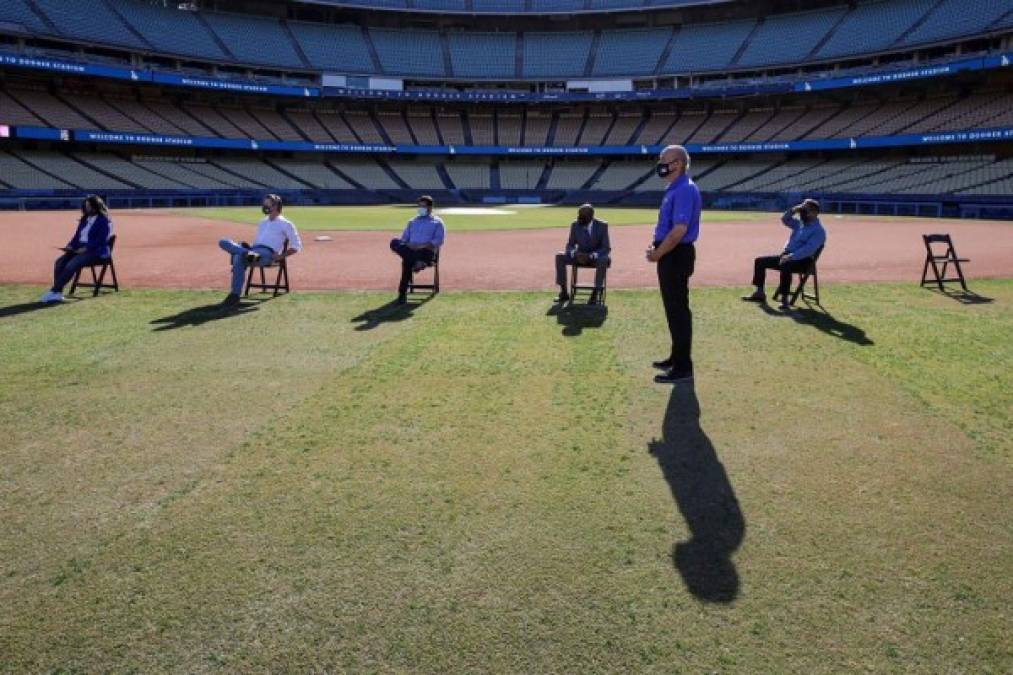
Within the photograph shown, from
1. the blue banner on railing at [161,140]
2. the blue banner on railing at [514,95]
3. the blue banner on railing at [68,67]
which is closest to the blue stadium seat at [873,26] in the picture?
the blue banner on railing at [514,95]

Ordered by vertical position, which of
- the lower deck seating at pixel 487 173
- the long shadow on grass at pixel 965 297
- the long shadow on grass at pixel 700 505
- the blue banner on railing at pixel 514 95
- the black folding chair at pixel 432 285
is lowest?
the long shadow on grass at pixel 700 505

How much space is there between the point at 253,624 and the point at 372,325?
6496 mm

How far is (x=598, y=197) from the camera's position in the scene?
203 ft

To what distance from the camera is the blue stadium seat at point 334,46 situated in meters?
67.1

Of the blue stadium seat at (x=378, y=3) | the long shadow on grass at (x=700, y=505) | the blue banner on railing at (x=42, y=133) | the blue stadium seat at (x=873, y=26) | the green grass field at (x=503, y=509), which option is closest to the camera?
the green grass field at (x=503, y=509)

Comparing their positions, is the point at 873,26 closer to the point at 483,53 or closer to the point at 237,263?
the point at 483,53

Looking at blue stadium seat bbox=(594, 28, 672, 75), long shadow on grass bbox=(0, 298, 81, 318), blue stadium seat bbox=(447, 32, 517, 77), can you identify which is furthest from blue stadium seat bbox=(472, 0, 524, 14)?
long shadow on grass bbox=(0, 298, 81, 318)

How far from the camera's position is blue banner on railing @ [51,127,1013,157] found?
46.7 metres

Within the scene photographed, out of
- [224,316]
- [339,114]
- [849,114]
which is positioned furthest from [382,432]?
[339,114]

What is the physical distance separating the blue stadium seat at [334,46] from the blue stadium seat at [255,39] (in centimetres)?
167

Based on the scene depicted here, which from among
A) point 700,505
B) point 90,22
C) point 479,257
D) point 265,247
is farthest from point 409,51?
point 700,505

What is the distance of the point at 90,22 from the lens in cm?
5538

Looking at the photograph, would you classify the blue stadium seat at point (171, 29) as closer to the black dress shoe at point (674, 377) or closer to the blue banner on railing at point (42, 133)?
the blue banner on railing at point (42, 133)

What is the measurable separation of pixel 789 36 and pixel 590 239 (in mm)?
64426
